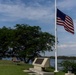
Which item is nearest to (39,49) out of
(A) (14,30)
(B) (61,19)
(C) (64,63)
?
(A) (14,30)

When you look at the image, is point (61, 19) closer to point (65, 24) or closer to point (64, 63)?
point (65, 24)

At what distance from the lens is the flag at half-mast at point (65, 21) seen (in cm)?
2088

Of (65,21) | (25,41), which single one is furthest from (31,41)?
(65,21)

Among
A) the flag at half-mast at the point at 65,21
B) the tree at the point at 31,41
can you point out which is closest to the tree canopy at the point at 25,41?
the tree at the point at 31,41

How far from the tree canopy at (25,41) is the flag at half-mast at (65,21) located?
61.2 ft

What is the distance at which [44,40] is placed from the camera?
40.7 meters

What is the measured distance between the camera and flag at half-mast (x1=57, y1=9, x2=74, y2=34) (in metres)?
20.9

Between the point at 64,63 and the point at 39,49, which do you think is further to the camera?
the point at 39,49

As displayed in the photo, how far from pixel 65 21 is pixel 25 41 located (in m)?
20.5

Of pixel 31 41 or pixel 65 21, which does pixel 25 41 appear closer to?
pixel 31 41

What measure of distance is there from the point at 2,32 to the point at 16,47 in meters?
3.33

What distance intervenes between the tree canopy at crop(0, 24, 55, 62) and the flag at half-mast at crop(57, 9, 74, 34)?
18640mm

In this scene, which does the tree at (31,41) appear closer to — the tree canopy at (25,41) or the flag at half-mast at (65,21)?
the tree canopy at (25,41)

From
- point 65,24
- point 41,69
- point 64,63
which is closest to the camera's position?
point 41,69
